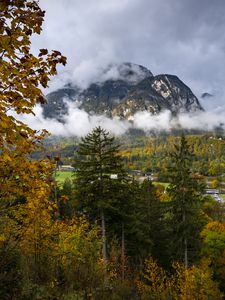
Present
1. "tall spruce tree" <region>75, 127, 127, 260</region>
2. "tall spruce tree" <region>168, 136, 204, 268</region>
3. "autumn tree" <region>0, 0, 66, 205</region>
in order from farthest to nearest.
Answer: "tall spruce tree" <region>168, 136, 204, 268</region>
"tall spruce tree" <region>75, 127, 127, 260</region>
"autumn tree" <region>0, 0, 66, 205</region>

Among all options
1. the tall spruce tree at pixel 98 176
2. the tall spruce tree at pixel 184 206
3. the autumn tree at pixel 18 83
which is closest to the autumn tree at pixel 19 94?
the autumn tree at pixel 18 83

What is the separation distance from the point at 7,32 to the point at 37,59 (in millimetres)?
636

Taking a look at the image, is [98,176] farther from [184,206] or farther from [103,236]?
[184,206]

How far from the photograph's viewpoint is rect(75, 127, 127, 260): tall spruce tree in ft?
84.0

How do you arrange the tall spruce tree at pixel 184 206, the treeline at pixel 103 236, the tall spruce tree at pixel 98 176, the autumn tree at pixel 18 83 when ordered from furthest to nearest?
1. the tall spruce tree at pixel 184 206
2. the tall spruce tree at pixel 98 176
3. the treeline at pixel 103 236
4. the autumn tree at pixel 18 83

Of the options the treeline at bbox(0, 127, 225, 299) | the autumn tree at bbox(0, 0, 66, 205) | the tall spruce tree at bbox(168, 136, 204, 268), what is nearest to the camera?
the autumn tree at bbox(0, 0, 66, 205)

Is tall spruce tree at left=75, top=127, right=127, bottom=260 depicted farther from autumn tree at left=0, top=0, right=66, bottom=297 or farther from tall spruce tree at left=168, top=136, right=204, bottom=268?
autumn tree at left=0, top=0, right=66, bottom=297

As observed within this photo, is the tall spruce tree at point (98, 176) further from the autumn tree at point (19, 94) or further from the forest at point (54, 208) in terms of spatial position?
the autumn tree at point (19, 94)

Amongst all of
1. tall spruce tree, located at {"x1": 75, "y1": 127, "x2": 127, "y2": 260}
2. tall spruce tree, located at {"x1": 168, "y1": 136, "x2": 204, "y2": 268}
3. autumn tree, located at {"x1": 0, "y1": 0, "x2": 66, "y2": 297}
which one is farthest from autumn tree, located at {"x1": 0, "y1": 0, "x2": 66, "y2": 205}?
tall spruce tree, located at {"x1": 168, "y1": 136, "x2": 204, "y2": 268}

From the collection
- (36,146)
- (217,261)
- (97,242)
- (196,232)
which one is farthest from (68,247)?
(217,261)

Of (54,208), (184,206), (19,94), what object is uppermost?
(19,94)

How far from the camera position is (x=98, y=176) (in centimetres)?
2586

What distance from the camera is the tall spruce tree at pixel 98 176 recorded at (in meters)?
25.6

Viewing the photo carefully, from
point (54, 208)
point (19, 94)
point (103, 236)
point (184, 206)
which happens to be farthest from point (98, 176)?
point (19, 94)
